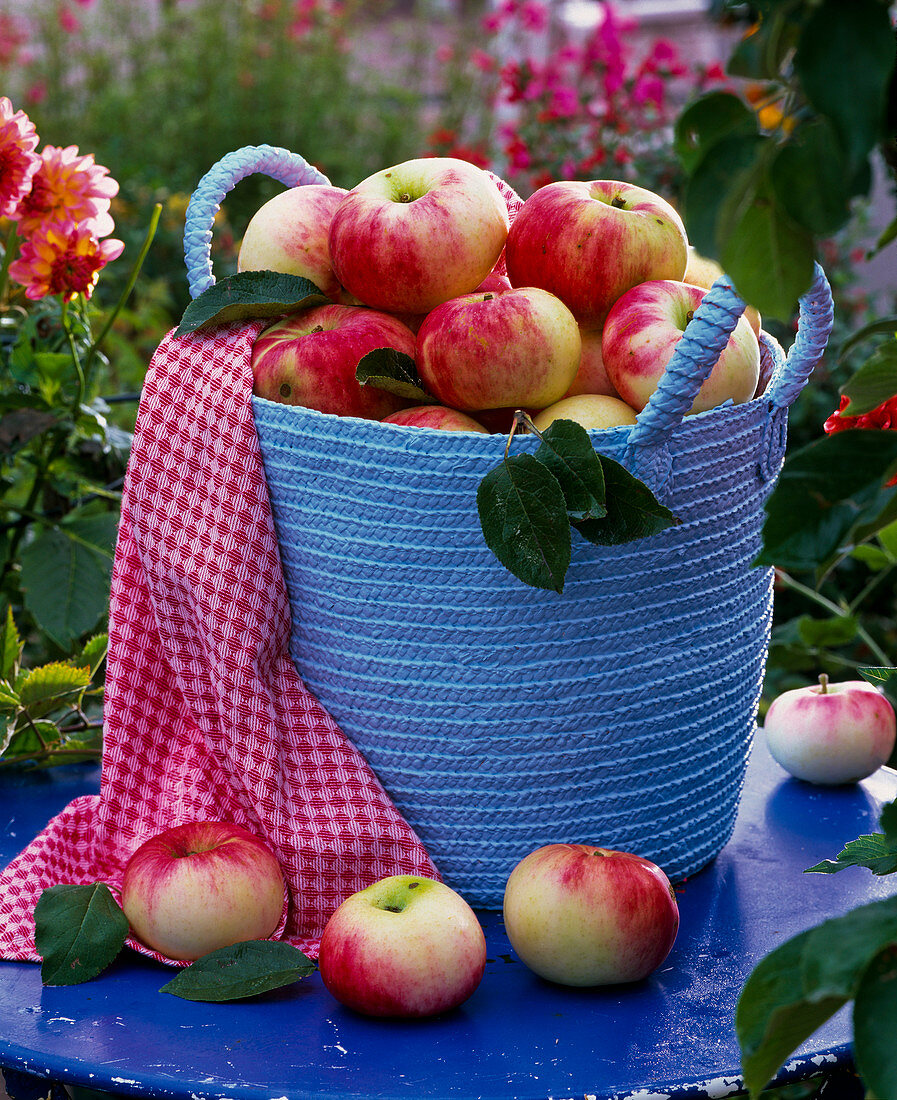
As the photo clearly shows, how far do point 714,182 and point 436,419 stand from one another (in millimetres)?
530

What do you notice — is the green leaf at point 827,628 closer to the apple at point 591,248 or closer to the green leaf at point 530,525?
the green leaf at point 530,525

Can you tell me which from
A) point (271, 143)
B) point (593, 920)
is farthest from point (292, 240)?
point (271, 143)

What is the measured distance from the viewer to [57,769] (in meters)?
1.22

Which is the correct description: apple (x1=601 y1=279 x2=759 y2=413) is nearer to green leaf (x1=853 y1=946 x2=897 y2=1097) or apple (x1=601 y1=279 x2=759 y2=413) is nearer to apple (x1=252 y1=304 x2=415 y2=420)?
apple (x1=252 y1=304 x2=415 y2=420)

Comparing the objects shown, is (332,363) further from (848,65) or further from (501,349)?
(848,65)

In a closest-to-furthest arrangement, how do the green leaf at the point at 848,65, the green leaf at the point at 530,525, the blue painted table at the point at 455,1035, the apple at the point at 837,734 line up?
the green leaf at the point at 848,65 → the blue painted table at the point at 455,1035 → the green leaf at the point at 530,525 → the apple at the point at 837,734

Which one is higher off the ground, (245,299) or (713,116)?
(713,116)

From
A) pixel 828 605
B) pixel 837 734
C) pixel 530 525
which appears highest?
pixel 530 525

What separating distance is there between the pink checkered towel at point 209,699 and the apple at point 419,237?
0.39 ft

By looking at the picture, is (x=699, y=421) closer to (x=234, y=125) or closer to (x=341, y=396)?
(x=341, y=396)

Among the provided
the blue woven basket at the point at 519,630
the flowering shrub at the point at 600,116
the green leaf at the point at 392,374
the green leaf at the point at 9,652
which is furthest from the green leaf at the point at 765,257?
the flowering shrub at the point at 600,116

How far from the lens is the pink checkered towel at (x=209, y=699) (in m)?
0.90

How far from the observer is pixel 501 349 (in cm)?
85

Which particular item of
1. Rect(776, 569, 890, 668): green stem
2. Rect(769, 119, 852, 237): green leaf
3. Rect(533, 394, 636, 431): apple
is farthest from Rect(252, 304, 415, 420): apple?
Rect(769, 119, 852, 237): green leaf
